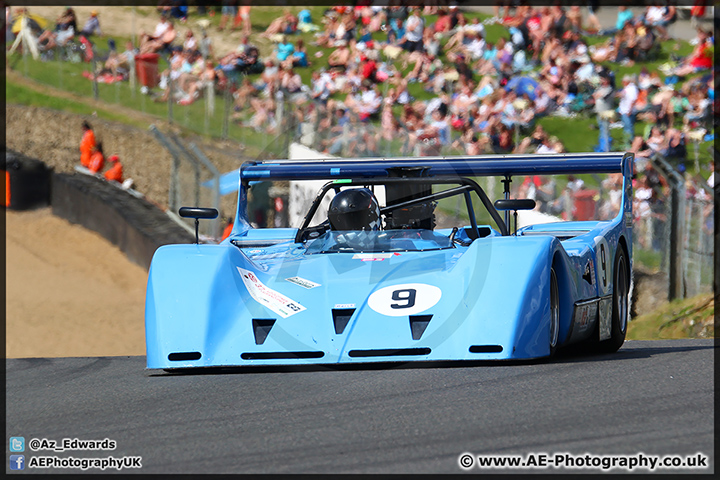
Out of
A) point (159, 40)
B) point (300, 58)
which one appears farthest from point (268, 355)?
point (159, 40)

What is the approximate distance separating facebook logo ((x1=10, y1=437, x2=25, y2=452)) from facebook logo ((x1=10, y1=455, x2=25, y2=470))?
13 cm

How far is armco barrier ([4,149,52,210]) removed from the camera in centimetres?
1825

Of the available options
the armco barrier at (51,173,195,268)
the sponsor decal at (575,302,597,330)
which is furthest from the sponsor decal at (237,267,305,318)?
the armco barrier at (51,173,195,268)

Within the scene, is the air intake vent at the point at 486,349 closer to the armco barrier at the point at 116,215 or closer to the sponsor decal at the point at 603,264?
the sponsor decal at the point at 603,264

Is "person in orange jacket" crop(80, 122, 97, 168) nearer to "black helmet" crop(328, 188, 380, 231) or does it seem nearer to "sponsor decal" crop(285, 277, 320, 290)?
"black helmet" crop(328, 188, 380, 231)

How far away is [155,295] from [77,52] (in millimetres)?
15768

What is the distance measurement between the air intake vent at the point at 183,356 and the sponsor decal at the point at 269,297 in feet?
1.39

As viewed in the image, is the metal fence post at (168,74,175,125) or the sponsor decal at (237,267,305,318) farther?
the metal fence post at (168,74,175,125)

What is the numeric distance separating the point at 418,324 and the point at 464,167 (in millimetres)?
2772

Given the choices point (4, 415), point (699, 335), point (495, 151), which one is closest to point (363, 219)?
point (4, 415)

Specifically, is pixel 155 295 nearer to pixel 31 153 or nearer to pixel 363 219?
pixel 363 219

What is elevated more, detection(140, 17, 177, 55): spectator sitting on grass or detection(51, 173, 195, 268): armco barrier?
detection(140, 17, 177, 55): spectator sitting on grass

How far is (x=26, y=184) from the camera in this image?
1827 centimetres

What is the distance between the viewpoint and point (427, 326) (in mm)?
4973
